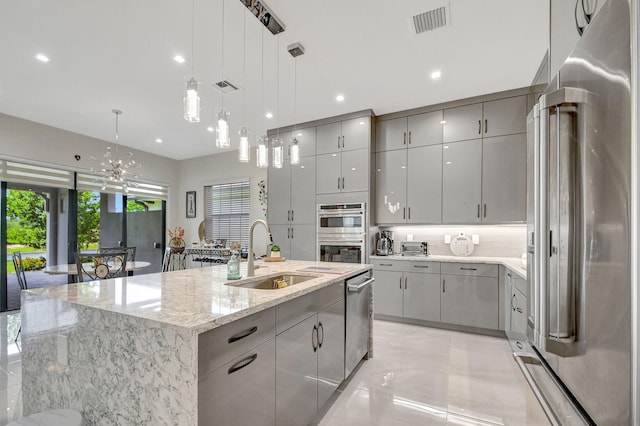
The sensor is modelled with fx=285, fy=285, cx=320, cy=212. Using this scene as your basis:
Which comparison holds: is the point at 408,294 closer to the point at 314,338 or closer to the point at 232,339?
the point at 314,338

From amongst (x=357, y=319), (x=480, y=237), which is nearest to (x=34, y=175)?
(x=357, y=319)

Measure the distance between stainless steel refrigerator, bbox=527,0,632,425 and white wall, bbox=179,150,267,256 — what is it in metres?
5.21

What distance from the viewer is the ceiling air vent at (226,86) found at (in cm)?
338

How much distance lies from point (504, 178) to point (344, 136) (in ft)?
7.35

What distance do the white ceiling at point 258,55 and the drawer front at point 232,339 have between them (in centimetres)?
228

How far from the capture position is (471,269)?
11.7 ft

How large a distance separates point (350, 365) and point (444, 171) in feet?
9.32

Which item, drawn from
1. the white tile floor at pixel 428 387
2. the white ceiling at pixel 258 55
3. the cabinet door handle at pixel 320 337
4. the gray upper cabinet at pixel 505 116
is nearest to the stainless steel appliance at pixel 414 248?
the white tile floor at pixel 428 387

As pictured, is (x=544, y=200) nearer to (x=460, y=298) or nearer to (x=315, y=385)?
(x=315, y=385)

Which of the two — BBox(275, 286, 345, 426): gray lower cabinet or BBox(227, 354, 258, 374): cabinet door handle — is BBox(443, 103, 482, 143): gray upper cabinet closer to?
BBox(275, 286, 345, 426): gray lower cabinet

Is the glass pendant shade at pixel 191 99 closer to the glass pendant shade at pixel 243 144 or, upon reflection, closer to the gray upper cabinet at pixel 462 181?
the glass pendant shade at pixel 243 144

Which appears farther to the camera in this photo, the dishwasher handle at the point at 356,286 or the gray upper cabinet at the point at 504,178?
the gray upper cabinet at the point at 504,178

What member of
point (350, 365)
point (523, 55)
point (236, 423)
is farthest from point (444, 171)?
point (236, 423)

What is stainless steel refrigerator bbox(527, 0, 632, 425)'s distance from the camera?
0.72 m
